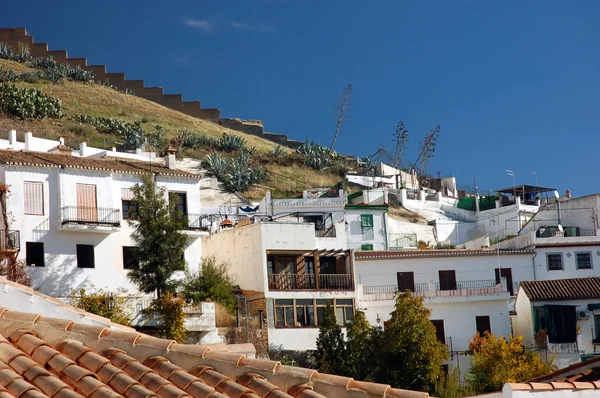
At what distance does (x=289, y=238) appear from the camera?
4247cm

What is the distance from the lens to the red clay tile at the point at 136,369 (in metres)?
8.96

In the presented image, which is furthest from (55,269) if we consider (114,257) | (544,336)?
(544,336)

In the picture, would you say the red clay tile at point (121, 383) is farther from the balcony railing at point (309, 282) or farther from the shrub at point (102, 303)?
the balcony railing at point (309, 282)

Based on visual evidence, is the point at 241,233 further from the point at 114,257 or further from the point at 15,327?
the point at 15,327

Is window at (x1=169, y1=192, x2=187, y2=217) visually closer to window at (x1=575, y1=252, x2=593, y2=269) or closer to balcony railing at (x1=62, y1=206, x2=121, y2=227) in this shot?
balcony railing at (x1=62, y1=206, x2=121, y2=227)

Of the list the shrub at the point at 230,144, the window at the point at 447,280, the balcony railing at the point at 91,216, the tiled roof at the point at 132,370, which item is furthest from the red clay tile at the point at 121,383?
the shrub at the point at 230,144

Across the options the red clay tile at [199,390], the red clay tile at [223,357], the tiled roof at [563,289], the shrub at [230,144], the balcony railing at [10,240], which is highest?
the shrub at [230,144]

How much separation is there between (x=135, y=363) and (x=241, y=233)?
111ft

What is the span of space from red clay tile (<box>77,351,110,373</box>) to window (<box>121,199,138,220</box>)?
32348 mm

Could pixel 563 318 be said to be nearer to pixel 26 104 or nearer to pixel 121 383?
pixel 121 383

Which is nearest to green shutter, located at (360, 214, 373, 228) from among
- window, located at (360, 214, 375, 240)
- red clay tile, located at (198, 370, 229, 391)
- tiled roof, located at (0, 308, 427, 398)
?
window, located at (360, 214, 375, 240)

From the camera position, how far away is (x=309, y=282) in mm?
42875

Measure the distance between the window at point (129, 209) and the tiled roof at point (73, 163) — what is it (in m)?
1.19

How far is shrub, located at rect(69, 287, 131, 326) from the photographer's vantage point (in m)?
36.0
